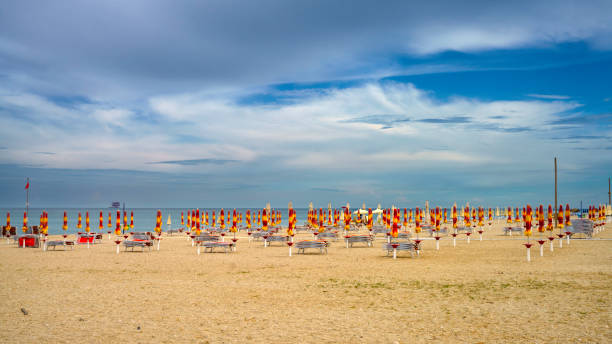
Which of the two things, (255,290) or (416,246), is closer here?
(255,290)

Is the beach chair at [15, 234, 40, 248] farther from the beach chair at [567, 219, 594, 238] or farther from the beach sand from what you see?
the beach chair at [567, 219, 594, 238]

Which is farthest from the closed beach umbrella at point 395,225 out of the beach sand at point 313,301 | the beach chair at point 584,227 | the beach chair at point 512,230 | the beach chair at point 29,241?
the beach chair at point 29,241

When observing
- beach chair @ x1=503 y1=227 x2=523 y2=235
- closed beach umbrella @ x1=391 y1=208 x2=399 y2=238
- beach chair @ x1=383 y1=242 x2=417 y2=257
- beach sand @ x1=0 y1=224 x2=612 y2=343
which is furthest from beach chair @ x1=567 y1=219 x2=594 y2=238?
beach chair @ x1=383 y1=242 x2=417 y2=257

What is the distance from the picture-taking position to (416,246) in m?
20.0

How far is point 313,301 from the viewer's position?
1052 centimetres

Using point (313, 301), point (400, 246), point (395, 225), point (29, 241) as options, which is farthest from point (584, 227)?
point (29, 241)

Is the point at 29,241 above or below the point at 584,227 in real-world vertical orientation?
below

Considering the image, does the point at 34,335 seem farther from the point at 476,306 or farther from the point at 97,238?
the point at 97,238

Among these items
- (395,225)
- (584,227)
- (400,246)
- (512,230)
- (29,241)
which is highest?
(395,225)

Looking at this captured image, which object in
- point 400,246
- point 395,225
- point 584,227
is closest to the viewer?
point 400,246

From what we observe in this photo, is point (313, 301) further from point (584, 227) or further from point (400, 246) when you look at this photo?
point (584, 227)

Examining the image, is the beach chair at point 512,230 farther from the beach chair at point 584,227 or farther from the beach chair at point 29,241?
the beach chair at point 29,241

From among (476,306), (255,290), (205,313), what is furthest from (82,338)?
(476,306)

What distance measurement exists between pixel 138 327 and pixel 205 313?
1527mm
